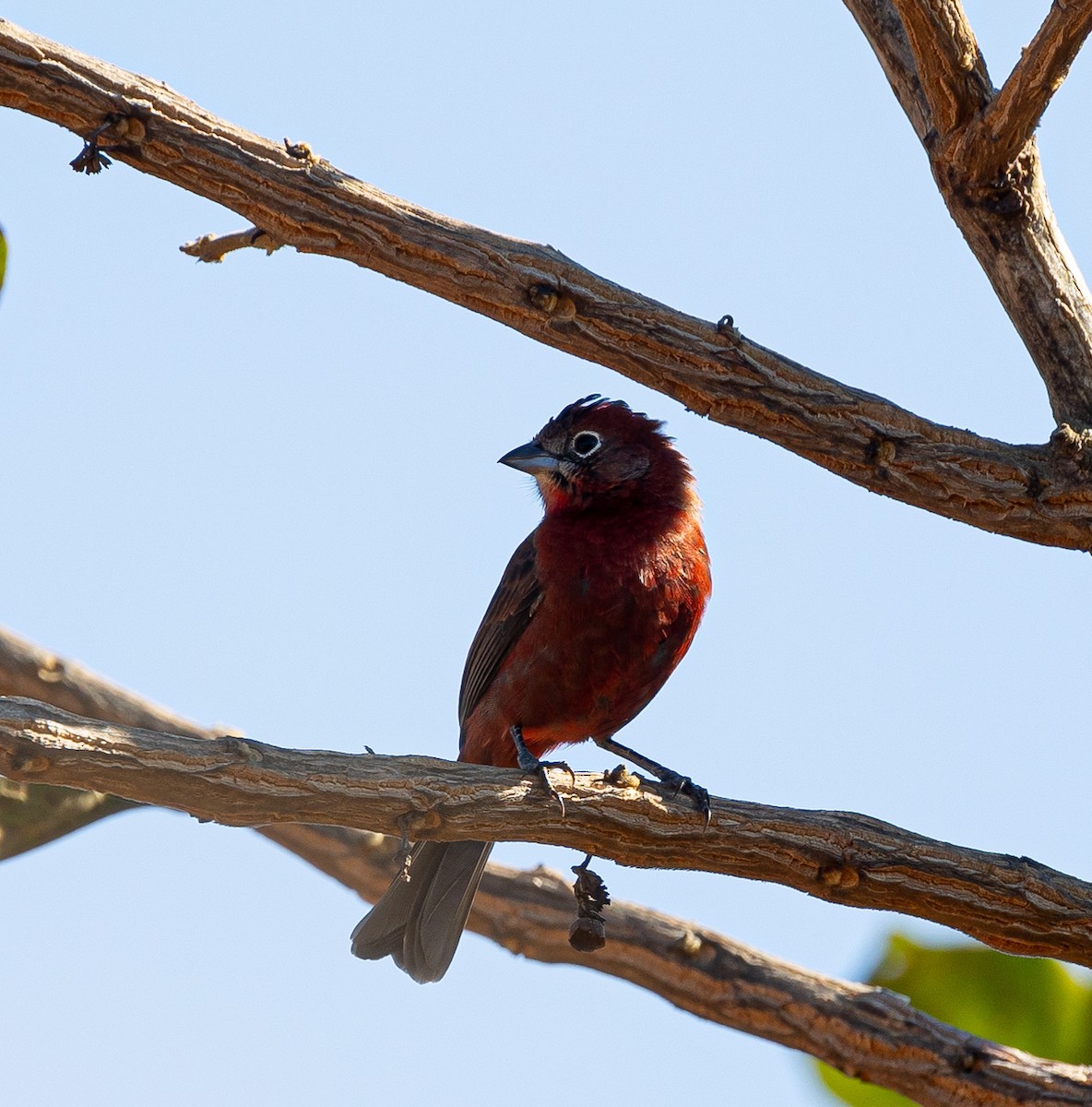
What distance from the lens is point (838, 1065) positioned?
5.52 meters

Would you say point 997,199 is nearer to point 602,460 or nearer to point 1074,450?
point 1074,450

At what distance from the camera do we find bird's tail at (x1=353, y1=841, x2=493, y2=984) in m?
5.53

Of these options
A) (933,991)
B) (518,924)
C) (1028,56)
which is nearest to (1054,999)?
(933,991)

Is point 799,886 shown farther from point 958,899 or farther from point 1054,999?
point 1054,999

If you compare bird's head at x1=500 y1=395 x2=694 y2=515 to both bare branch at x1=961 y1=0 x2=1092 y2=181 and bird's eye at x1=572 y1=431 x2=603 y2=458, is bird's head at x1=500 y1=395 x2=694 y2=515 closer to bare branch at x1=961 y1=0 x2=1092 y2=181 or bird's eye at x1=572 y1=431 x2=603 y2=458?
bird's eye at x1=572 y1=431 x2=603 y2=458

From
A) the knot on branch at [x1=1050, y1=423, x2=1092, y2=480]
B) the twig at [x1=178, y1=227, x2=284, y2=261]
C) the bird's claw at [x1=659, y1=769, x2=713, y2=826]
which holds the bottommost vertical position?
the bird's claw at [x1=659, y1=769, x2=713, y2=826]

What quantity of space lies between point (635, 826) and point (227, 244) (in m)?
2.47

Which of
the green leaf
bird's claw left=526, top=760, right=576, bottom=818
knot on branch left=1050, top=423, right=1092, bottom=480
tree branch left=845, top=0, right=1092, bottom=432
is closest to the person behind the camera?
bird's claw left=526, top=760, right=576, bottom=818

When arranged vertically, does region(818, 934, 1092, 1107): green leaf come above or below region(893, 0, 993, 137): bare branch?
below

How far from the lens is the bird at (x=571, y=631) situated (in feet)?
17.3

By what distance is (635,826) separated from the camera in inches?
170

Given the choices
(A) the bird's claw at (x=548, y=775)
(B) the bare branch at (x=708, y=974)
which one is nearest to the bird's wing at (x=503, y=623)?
(B) the bare branch at (x=708, y=974)

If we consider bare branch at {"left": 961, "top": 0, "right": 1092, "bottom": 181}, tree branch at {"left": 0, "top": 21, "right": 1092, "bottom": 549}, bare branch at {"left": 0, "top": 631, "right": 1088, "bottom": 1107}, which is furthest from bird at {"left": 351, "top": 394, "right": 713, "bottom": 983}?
bare branch at {"left": 961, "top": 0, "right": 1092, "bottom": 181}

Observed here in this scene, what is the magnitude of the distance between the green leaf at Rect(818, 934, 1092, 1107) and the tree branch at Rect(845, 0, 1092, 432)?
7.60ft
